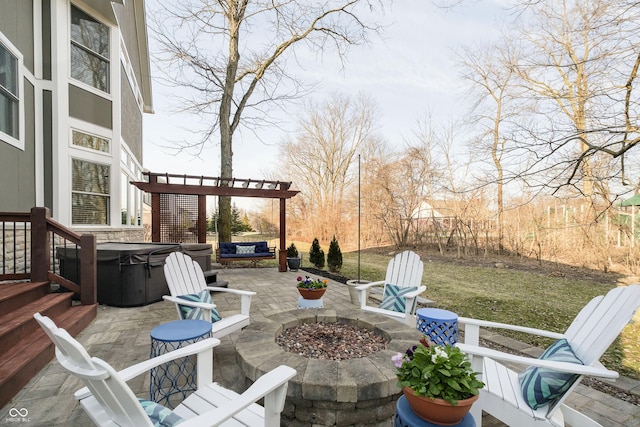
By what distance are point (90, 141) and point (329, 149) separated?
478 inches

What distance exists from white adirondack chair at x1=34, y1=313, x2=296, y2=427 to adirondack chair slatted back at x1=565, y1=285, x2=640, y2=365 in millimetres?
1584

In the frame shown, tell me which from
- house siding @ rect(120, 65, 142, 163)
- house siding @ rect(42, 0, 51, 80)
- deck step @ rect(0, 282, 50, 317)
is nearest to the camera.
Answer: deck step @ rect(0, 282, 50, 317)

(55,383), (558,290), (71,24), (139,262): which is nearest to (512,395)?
(55,383)

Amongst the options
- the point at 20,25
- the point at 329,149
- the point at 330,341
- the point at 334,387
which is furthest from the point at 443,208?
the point at 20,25

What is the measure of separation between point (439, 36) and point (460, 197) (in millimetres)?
6111

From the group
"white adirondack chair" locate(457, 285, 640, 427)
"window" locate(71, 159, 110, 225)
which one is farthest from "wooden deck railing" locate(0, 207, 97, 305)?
"white adirondack chair" locate(457, 285, 640, 427)

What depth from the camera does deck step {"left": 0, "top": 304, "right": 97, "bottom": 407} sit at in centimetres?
→ 208

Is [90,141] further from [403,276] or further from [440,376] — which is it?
[440,376]

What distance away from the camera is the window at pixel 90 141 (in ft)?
18.3

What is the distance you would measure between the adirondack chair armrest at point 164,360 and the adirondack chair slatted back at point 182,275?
139 centimetres

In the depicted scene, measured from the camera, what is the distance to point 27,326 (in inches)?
109

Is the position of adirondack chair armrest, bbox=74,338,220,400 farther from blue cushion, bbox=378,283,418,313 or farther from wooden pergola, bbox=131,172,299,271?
wooden pergola, bbox=131,172,299,271

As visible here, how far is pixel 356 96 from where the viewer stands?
1641 centimetres

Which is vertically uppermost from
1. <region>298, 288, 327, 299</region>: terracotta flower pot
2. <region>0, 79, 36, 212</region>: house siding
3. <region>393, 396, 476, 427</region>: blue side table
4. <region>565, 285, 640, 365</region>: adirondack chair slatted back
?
<region>0, 79, 36, 212</region>: house siding
